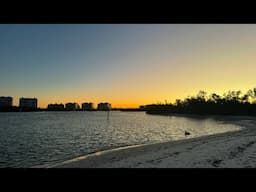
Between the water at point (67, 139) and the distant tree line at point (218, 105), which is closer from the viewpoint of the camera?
the water at point (67, 139)

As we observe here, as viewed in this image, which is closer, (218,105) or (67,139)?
(67,139)

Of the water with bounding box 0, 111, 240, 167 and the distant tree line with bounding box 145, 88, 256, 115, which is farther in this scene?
the distant tree line with bounding box 145, 88, 256, 115

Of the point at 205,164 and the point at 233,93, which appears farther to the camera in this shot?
the point at 233,93
